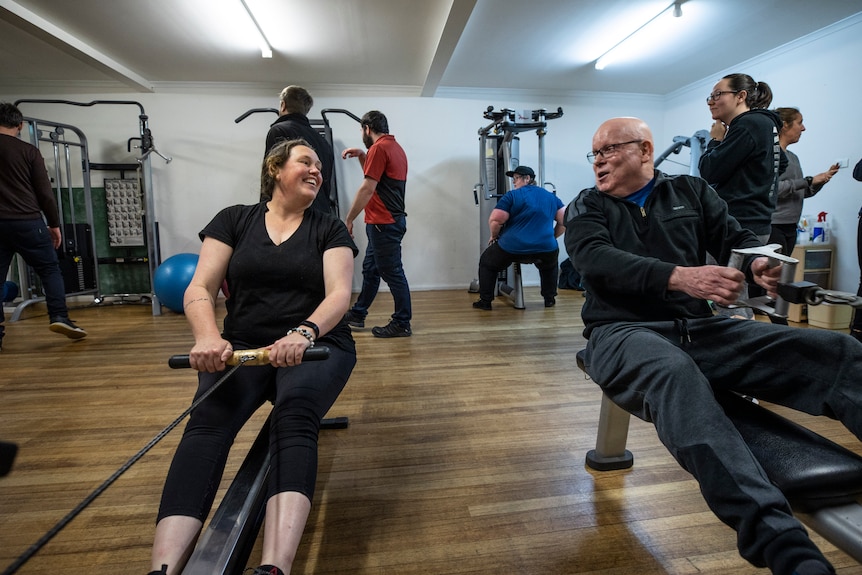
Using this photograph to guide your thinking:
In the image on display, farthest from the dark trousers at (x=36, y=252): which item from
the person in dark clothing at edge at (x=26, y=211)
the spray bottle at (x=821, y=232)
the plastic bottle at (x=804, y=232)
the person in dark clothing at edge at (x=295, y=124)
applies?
the spray bottle at (x=821, y=232)

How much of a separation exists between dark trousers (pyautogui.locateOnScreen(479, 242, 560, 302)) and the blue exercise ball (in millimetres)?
2592

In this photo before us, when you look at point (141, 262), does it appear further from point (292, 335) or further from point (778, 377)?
point (778, 377)

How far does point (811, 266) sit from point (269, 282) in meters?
4.17

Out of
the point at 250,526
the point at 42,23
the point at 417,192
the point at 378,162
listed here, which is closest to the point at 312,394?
the point at 250,526

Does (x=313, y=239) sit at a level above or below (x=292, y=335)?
above

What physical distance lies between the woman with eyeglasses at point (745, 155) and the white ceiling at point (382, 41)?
1619mm

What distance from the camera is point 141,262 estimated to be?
4.90 metres

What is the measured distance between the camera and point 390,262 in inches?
122

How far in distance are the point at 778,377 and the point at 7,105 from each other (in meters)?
4.19

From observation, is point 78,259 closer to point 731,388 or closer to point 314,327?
point 314,327

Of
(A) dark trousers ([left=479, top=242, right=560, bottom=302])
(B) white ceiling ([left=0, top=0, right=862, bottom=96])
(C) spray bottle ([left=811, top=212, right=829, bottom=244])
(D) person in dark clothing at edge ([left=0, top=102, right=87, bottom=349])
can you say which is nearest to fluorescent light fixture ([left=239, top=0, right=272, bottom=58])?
(B) white ceiling ([left=0, top=0, right=862, bottom=96])

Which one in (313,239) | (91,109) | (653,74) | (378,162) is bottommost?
(313,239)

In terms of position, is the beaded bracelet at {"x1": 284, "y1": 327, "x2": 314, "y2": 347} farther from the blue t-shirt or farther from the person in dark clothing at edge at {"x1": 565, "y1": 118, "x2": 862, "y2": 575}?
the blue t-shirt

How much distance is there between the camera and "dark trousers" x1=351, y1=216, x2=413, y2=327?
3.07m
